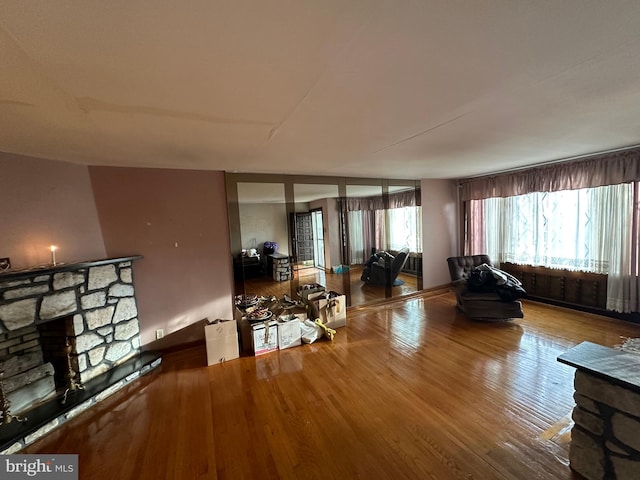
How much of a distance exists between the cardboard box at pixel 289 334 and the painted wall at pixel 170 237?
826mm

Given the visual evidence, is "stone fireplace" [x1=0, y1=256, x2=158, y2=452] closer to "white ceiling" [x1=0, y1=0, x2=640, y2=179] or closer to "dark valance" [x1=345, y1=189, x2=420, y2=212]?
"white ceiling" [x1=0, y1=0, x2=640, y2=179]

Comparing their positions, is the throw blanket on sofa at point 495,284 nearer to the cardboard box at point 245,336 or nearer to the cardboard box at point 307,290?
the cardboard box at point 307,290

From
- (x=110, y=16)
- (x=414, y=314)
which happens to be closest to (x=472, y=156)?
(x=414, y=314)

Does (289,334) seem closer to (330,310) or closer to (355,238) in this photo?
(330,310)

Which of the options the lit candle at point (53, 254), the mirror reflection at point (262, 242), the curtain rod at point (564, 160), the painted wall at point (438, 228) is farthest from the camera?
the painted wall at point (438, 228)

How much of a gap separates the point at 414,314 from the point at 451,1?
12.8ft

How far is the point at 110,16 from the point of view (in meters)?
0.81

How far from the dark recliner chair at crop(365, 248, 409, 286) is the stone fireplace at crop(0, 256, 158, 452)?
3.45 metres

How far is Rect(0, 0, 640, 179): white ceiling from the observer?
862mm

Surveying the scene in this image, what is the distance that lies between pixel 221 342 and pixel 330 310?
1454mm

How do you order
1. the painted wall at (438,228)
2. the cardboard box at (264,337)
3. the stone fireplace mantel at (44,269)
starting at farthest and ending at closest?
the painted wall at (438,228) → the cardboard box at (264,337) → the stone fireplace mantel at (44,269)

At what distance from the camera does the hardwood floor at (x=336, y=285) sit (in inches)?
139

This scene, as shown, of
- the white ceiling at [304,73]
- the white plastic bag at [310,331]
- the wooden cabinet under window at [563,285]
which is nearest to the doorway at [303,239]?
the white plastic bag at [310,331]

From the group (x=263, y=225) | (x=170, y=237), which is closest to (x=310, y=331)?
(x=263, y=225)
